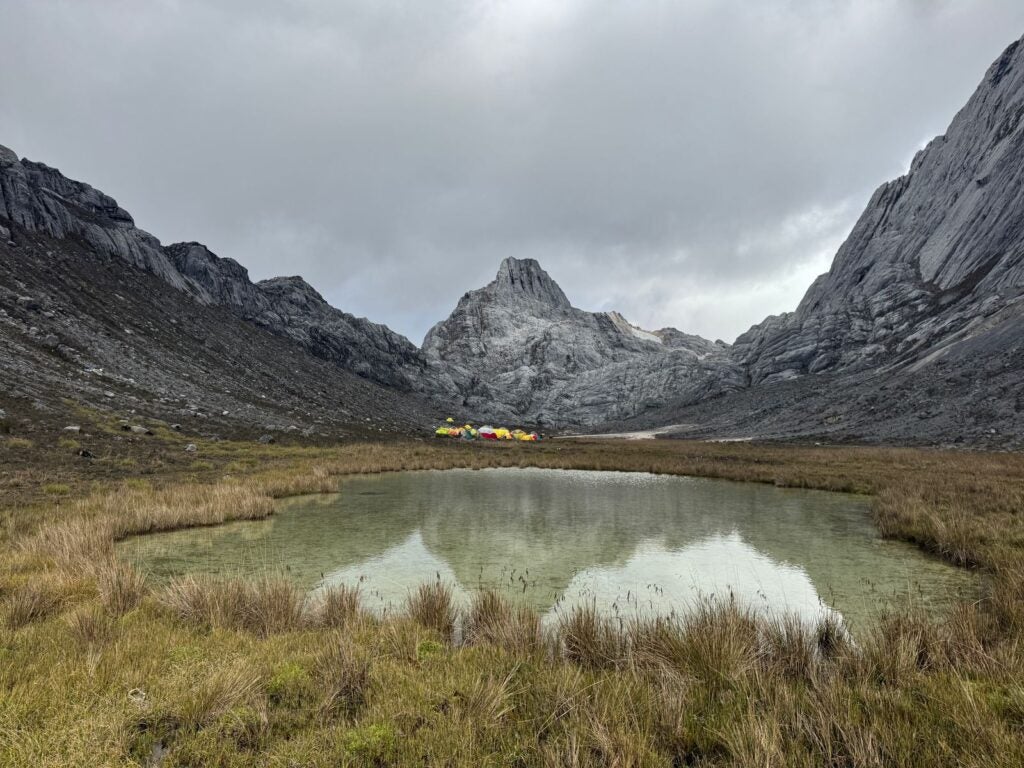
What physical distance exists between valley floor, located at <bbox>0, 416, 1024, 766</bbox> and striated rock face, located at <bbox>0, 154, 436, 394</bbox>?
90785 millimetres

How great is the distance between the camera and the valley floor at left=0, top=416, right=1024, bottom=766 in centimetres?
396

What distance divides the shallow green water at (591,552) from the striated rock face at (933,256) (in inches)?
3176

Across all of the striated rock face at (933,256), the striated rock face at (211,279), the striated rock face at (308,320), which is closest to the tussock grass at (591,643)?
the striated rock face at (933,256)

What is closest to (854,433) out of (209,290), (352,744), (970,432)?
(970,432)

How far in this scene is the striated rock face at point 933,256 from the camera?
8394cm

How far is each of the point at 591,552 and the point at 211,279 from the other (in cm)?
12596

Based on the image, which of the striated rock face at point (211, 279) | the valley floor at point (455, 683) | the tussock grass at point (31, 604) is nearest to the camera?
the valley floor at point (455, 683)

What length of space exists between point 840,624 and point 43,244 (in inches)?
3786

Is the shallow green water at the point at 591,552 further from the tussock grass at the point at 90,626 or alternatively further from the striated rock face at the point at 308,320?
the striated rock face at the point at 308,320

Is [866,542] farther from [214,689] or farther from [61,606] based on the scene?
[61,606]

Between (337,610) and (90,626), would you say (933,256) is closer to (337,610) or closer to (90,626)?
(337,610)

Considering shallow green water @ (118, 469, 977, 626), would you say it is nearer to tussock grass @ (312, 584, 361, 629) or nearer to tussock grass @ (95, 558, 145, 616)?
tussock grass @ (312, 584, 361, 629)

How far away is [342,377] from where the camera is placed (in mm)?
110500

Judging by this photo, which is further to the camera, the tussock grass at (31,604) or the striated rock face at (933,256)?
the striated rock face at (933,256)
